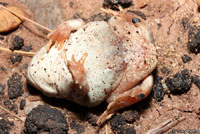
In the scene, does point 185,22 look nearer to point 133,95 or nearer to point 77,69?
point 133,95

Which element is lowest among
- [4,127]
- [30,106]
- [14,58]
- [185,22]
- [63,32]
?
[4,127]

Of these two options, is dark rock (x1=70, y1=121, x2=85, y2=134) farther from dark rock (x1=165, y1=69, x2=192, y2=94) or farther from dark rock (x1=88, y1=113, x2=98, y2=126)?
dark rock (x1=165, y1=69, x2=192, y2=94)

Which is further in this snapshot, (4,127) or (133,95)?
(4,127)

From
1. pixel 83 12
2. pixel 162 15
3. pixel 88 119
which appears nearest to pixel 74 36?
pixel 83 12

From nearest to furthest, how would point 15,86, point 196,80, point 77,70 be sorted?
point 77,70 → point 196,80 → point 15,86

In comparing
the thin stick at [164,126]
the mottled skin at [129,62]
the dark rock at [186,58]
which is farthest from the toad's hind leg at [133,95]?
the dark rock at [186,58]

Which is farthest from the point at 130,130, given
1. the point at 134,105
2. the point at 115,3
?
the point at 115,3
